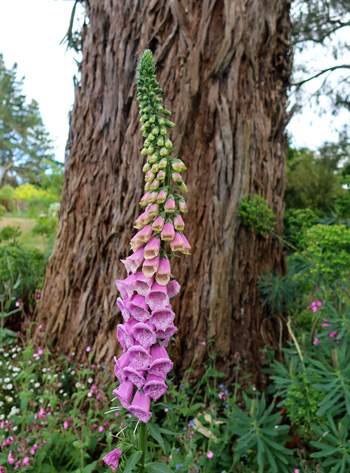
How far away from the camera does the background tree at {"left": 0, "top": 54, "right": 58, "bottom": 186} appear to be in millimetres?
39844

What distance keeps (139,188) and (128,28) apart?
1283 mm

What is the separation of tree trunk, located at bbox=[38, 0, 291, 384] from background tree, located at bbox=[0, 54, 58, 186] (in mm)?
39068

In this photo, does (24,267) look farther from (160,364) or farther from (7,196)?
(7,196)

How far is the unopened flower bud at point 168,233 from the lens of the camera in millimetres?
→ 1109

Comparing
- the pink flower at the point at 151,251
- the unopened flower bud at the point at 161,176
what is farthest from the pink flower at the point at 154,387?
the unopened flower bud at the point at 161,176

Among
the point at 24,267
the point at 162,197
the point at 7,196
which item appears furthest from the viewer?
the point at 7,196

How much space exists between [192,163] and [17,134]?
45448 mm

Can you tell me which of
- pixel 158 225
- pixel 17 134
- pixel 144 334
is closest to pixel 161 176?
pixel 158 225

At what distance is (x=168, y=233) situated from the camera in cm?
111

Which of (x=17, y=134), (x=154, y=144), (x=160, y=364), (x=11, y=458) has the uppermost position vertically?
(x=17, y=134)

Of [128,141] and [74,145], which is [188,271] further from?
[74,145]

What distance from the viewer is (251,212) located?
2578 millimetres

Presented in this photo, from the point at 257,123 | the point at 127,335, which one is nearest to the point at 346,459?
the point at 127,335

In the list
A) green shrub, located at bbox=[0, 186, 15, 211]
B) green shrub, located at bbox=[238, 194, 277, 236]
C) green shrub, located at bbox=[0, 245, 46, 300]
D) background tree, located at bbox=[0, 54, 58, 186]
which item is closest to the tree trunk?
green shrub, located at bbox=[238, 194, 277, 236]
